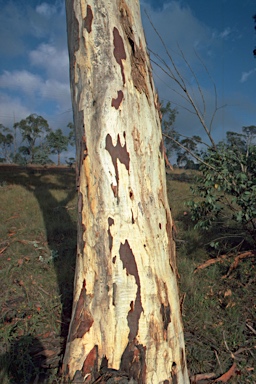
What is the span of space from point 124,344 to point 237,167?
2661mm

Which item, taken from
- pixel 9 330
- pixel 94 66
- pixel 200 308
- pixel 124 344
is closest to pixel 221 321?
pixel 200 308

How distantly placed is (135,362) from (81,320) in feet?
1.31

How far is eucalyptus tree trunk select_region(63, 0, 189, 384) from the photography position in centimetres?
167

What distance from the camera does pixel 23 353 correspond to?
2.06 metres

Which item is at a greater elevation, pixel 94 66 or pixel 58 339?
pixel 94 66

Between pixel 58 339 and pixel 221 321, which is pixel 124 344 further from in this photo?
pixel 221 321

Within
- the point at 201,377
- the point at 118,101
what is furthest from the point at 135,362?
the point at 118,101

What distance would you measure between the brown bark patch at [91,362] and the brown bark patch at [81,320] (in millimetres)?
112

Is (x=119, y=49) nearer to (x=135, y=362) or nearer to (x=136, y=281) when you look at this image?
(x=136, y=281)

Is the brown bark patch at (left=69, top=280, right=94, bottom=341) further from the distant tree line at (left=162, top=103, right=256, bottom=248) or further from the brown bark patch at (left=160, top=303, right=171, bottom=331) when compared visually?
the distant tree line at (left=162, top=103, right=256, bottom=248)

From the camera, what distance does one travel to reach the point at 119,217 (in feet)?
5.65

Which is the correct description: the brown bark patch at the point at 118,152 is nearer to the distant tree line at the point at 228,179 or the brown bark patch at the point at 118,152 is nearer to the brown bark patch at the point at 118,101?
the brown bark patch at the point at 118,101

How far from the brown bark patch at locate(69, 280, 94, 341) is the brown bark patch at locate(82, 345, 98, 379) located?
0.11 metres

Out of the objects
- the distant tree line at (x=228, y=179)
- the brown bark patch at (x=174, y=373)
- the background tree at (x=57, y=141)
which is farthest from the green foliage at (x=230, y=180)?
the background tree at (x=57, y=141)
